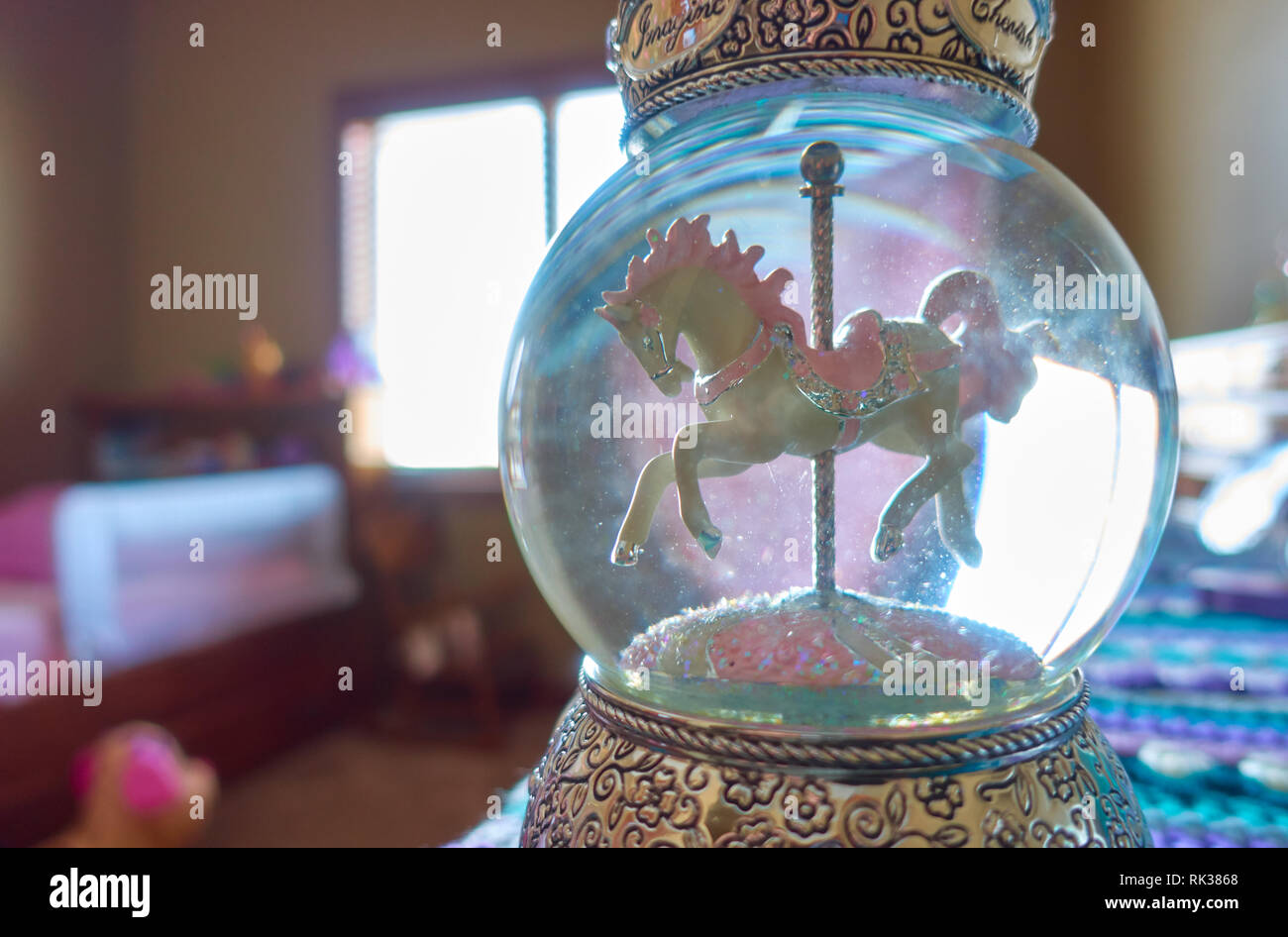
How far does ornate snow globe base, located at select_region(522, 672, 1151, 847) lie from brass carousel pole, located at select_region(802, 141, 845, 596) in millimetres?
108

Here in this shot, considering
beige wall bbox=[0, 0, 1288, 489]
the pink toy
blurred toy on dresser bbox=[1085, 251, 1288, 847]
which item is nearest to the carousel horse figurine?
blurred toy on dresser bbox=[1085, 251, 1288, 847]

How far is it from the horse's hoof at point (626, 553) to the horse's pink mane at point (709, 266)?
120 mm

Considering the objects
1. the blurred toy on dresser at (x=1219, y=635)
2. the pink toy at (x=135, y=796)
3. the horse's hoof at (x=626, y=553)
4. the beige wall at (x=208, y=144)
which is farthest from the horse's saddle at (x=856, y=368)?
the beige wall at (x=208, y=144)

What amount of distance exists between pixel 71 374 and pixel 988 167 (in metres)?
4.78

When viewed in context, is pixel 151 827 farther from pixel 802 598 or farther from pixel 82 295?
A: pixel 82 295

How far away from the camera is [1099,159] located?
2.78 m

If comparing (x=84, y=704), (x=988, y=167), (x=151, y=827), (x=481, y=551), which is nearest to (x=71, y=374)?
(x=481, y=551)

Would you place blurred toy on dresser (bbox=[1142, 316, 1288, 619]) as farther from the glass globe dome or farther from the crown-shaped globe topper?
the crown-shaped globe topper

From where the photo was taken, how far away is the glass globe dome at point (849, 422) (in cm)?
39

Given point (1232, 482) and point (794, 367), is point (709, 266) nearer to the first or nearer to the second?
point (794, 367)

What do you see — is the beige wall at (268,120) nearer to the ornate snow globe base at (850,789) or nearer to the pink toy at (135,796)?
the pink toy at (135,796)

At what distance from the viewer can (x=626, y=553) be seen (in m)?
0.43

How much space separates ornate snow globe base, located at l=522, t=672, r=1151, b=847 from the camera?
359mm
